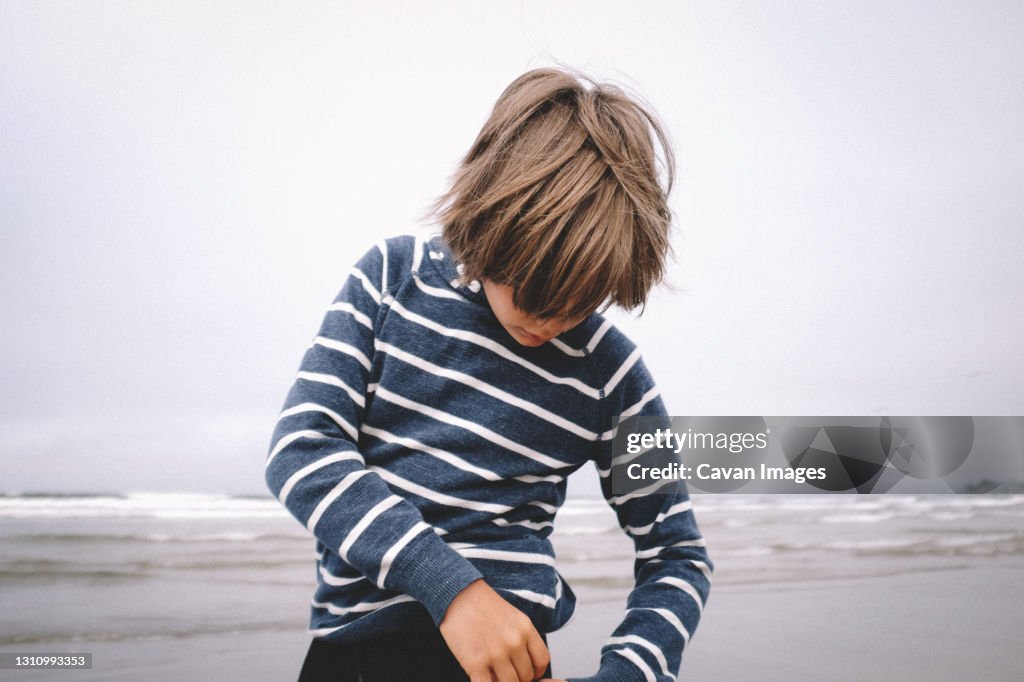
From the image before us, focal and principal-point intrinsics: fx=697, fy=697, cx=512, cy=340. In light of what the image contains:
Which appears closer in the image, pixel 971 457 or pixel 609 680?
pixel 609 680

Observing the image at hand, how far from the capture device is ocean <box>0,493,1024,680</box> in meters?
1.49

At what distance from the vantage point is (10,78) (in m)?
1.47

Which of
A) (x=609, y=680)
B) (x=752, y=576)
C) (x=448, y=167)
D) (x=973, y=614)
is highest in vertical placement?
(x=448, y=167)

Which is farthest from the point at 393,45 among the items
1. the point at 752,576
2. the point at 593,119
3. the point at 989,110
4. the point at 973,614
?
the point at 973,614

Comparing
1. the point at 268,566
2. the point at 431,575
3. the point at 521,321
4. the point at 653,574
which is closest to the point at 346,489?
the point at 431,575

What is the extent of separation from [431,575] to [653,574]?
0.24 meters

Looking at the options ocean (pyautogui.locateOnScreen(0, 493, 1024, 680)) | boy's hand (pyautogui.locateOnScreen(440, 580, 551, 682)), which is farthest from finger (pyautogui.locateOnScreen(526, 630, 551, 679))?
ocean (pyautogui.locateOnScreen(0, 493, 1024, 680))

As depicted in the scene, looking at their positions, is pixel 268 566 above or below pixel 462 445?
below

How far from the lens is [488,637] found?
17.5 inches

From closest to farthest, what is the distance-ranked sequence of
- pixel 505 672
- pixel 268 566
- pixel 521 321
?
1. pixel 505 672
2. pixel 521 321
3. pixel 268 566

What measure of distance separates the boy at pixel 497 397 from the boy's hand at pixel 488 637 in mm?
15

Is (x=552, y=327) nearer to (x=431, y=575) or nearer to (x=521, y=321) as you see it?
(x=521, y=321)

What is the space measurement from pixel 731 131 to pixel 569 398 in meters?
1.26

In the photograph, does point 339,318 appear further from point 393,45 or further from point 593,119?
point 393,45
